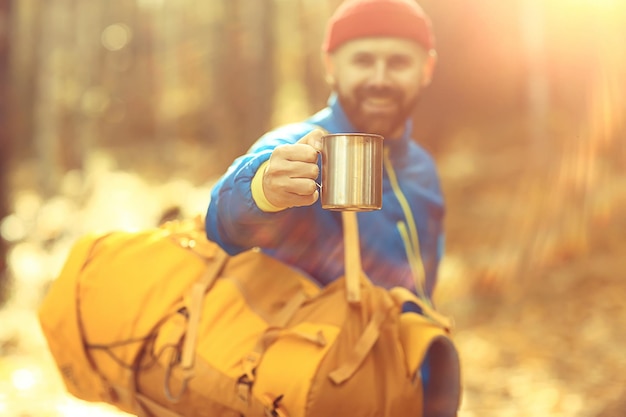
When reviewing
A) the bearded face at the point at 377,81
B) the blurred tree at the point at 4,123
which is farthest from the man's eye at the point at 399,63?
the blurred tree at the point at 4,123

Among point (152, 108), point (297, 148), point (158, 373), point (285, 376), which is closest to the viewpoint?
point (297, 148)

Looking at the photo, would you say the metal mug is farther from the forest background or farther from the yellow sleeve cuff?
the forest background

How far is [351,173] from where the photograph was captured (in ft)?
6.78

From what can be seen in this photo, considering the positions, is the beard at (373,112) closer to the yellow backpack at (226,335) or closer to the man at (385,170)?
the man at (385,170)

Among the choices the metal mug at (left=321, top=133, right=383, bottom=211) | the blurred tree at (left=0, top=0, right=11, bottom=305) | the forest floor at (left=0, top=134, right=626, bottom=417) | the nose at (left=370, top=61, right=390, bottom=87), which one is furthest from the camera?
the blurred tree at (left=0, top=0, right=11, bottom=305)

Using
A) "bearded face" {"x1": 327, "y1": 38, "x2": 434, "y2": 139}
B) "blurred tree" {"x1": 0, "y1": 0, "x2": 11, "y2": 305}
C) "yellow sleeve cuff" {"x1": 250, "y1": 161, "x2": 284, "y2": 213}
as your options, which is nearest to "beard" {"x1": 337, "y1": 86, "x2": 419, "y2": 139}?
"bearded face" {"x1": 327, "y1": 38, "x2": 434, "y2": 139}

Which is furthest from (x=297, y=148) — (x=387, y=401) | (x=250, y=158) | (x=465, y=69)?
(x=465, y=69)

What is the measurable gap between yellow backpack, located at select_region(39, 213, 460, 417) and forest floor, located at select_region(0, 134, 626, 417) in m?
1.88

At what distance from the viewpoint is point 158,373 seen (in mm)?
2590

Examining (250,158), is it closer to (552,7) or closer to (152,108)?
(552,7)

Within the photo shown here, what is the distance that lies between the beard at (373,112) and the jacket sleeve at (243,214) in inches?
17.3

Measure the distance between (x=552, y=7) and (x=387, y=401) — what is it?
6943 millimetres

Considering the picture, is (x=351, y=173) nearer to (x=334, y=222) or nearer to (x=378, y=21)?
(x=334, y=222)

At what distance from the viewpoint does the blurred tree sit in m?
6.66
